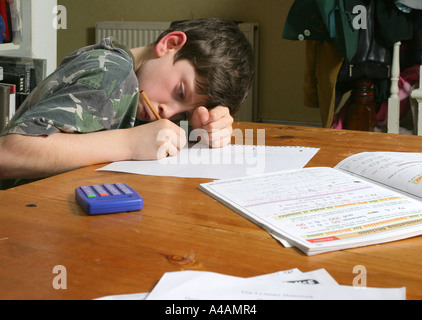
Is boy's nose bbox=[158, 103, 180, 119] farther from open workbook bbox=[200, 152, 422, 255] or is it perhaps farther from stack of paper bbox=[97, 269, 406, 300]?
stack of paper bbox=[97, 269, 406, 300]

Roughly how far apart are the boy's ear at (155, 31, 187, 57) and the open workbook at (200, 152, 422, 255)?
1.54ft

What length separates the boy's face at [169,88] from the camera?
3.19ft

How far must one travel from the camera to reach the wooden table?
13.8 inches

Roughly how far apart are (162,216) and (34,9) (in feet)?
4.18

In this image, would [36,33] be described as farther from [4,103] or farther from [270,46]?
[270,46]

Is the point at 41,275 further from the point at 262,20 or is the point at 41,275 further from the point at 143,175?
the point at 262,20

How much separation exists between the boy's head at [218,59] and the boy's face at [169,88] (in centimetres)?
1

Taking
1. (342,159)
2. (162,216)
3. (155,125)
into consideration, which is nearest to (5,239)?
(162,216)

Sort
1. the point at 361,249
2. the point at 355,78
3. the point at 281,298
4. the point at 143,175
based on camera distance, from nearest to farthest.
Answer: the point at 281,298 < the point at 361,249 < the point at 143,175 < the point at 355,78

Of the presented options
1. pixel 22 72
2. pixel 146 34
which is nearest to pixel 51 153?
pixel 22 72

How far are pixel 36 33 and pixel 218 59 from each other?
0.81 m

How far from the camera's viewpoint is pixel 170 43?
105 cm

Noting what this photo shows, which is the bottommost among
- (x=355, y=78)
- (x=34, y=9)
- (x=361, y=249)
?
(x=361, y=249)

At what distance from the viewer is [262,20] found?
290cm
